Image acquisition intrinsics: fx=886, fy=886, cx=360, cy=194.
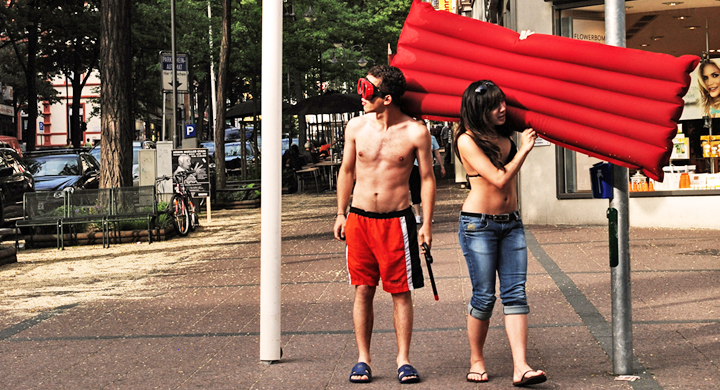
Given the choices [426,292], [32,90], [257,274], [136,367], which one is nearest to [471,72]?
[136,367]

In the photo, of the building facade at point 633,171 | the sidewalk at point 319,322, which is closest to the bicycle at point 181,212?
the sidewalk at point 319,322

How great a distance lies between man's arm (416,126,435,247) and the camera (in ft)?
17.0

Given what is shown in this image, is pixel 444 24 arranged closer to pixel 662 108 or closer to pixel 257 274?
pixel 662 108

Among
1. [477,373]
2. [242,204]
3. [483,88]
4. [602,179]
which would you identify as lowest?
[477,373]

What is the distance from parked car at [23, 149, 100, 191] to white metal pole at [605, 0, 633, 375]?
16604 millimetres

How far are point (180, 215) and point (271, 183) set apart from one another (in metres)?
10.1

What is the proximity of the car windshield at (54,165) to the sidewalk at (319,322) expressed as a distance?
9078 mm

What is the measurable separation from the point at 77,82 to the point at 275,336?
125 ft

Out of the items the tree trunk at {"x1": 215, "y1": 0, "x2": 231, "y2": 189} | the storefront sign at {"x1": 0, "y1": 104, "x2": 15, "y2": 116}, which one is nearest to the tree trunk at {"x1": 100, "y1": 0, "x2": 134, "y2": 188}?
the tree trunk at {"x1": 215, "y1": 0, "x2": 231, "y2": 189}

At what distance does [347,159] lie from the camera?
5.33 meters

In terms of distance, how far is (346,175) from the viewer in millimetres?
5359

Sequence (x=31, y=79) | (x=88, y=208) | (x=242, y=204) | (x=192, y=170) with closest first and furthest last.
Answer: (x=88, y=208)
(x=192, y=170)
(x=242, y=204)
(x=31, y=79)

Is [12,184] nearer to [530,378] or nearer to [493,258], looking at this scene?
[493,258]

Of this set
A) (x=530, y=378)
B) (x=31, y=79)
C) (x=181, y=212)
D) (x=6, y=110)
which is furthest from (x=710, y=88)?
(x=6, y=110)
